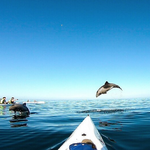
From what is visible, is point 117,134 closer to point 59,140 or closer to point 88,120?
point 88,120

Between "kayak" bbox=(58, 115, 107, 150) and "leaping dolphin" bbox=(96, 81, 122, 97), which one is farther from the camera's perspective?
"leaping dolphin" bbox=(96, 81, 122, 97)

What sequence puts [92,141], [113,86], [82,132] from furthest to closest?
[113,86]
[82,132]
[92,141]

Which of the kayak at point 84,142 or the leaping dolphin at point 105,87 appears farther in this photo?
the leaping dolphin at point 105,87

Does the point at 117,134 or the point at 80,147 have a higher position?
the point at 80,147

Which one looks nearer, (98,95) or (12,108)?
(98,95)

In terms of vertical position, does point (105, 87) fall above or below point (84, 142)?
above

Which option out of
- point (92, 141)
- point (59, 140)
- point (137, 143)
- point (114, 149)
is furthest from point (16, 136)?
point (137, 143)

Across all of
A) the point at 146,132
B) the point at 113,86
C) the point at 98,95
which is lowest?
the point at 146,132

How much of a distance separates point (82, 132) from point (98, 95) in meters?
8.84

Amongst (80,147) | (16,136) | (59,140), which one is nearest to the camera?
(80,147)

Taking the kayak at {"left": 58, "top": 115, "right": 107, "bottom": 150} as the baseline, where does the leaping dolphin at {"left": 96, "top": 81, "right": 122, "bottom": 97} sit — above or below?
above

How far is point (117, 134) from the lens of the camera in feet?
27.8

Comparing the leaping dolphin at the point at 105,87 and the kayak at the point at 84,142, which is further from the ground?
the leaping dolphin at the point at 105,87

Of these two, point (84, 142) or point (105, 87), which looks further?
point (105, 87)
